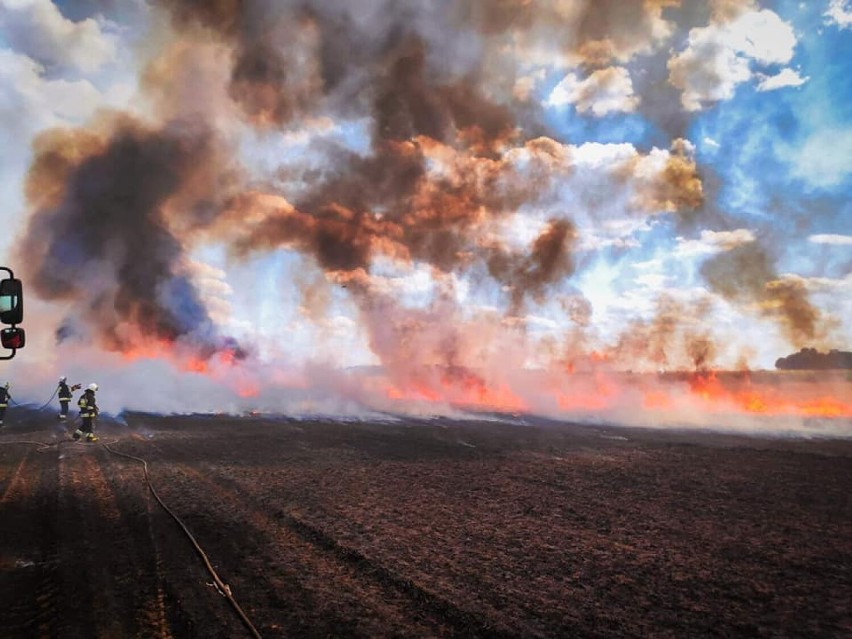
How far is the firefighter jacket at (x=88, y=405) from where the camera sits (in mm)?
19062

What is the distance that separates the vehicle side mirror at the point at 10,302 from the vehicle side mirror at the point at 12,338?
0.46 metres

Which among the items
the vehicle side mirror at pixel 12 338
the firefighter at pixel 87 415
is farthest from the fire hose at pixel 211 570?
the firefighter at pixel 87 415

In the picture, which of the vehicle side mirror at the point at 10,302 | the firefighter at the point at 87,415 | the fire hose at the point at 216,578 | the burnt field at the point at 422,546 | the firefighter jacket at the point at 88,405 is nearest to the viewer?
the fire hose at the point at 216,578

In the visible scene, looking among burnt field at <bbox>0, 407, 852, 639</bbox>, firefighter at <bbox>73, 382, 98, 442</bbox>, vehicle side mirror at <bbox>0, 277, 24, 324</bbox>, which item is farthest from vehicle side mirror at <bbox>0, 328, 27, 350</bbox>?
firefighter at <bbox>73, 382, 98, 442</bbox>

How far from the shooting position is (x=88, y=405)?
19281 millimetres

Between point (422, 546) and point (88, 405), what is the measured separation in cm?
1757

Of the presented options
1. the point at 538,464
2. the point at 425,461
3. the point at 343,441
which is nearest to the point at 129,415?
the point at 343,441

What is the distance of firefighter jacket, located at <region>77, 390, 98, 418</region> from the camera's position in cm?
1906

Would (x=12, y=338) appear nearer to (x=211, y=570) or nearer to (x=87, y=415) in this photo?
(x=211, y=570)

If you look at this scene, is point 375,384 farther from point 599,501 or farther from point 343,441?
point 599,501

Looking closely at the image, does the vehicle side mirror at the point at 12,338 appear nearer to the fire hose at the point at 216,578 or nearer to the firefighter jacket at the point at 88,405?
the fire hose at the point at 216,578

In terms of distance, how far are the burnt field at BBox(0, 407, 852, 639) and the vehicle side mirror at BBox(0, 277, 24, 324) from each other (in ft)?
11.4

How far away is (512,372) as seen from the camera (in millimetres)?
51594

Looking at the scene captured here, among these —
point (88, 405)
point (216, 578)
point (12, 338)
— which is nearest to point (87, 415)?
point (88, 405)
